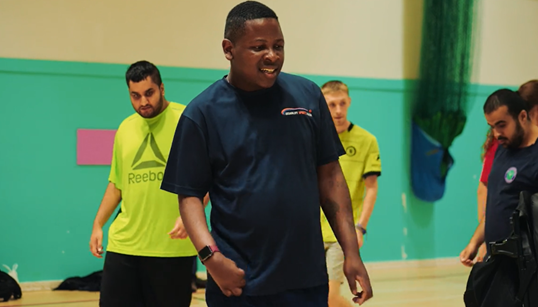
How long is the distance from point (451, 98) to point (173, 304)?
6657 mm

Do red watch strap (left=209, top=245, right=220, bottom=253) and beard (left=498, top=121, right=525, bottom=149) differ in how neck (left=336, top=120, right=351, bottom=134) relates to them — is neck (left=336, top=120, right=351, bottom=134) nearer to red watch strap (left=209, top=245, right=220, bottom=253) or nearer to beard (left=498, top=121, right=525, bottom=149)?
beard (left=498, top=121, right=525, bottom=149)

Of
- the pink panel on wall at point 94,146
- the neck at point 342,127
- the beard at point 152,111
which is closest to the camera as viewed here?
the beard at point 152,111

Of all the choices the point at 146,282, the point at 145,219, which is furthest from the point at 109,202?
the point at 146,282

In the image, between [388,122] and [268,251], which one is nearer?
[268,251]

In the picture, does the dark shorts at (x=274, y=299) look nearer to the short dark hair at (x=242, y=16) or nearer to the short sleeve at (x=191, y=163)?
the short sleeve at (x=191, y=163)

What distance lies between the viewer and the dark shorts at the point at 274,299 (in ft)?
7.09

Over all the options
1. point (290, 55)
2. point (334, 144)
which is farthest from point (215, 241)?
point (290, 55)

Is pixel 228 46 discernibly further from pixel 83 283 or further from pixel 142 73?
pixel 83 283

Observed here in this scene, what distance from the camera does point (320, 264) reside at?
2.25m

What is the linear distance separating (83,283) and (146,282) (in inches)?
153

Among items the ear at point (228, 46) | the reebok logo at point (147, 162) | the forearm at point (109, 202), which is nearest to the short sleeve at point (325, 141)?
the ear at point (228, 46)

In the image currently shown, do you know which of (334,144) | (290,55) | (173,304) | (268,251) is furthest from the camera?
(290,55)

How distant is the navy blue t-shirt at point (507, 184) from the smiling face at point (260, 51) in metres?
1.86

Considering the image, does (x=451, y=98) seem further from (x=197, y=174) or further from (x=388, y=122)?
(x=197, y=174)
